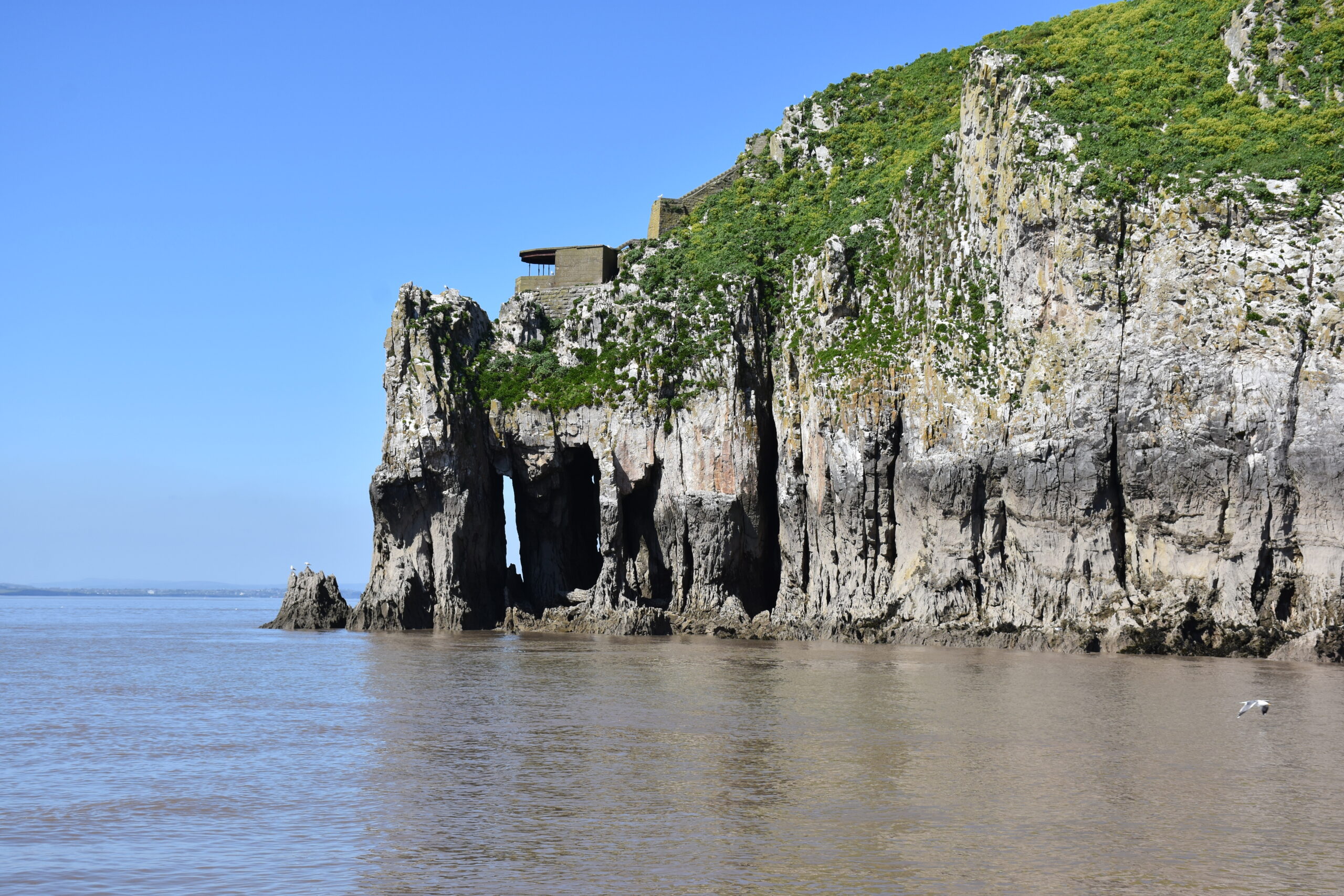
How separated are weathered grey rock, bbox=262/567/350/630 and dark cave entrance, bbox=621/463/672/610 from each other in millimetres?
17279

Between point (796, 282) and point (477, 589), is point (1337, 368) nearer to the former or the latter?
point (796, 282)

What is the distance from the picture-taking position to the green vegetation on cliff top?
4706 cm

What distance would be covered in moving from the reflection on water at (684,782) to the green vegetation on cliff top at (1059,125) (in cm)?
2042

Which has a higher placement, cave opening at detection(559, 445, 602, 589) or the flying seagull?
cave opening at detection(559, 445, 602, 589)

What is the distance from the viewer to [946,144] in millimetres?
57375

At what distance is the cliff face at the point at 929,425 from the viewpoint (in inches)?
1706

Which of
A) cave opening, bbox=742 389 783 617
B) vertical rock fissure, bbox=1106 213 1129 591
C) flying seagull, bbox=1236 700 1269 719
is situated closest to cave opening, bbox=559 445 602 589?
cave opening, bbox=742 389 783 617

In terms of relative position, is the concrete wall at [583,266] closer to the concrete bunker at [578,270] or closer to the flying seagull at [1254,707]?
the concrete bunker at [578,270]

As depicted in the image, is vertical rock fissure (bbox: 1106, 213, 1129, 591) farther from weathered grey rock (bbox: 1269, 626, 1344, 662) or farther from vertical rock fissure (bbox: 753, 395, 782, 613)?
vertical rock fissure (bbox: 753, 395, 782, 613)

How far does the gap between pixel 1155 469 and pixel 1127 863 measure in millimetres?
32423

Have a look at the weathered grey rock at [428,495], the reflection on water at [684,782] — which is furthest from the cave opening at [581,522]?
the reflection on water at [684,782]

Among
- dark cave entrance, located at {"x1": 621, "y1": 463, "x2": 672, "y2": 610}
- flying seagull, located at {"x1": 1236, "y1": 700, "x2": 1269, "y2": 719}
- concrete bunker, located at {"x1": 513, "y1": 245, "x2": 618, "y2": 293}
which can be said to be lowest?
flying seagull, located at {"x1": 1236, "y1": 700, "x2": 1269, "y2": 719}

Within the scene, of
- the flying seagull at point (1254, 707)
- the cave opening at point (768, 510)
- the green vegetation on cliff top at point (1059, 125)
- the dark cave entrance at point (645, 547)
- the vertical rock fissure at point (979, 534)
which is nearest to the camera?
the flying seagull at point (1254, 707)

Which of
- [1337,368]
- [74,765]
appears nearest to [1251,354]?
[1337,368]
